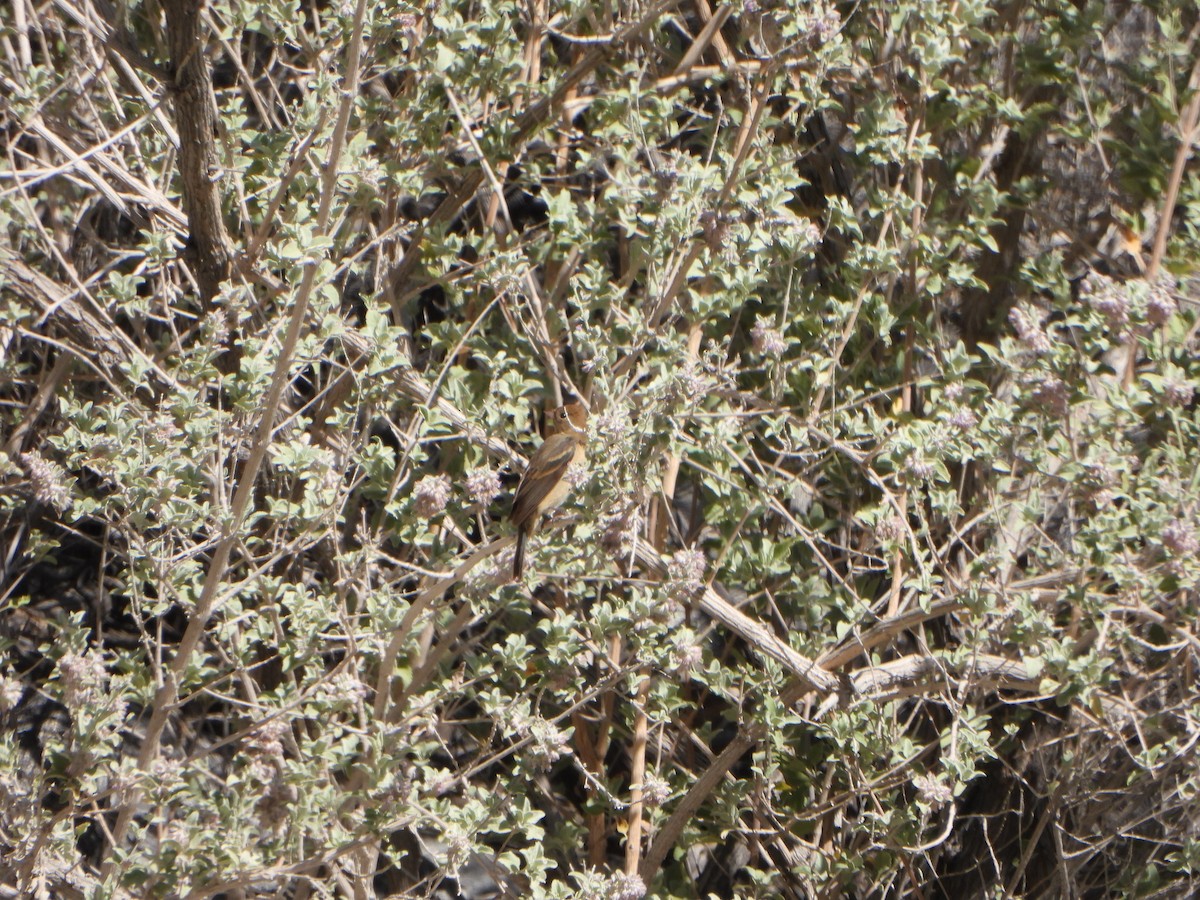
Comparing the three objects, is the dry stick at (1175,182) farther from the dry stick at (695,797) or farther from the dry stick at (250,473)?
the dry stick at (250,473)

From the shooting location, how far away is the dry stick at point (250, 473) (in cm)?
266

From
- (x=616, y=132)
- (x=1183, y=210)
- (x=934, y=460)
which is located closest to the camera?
(x=934, y=460)

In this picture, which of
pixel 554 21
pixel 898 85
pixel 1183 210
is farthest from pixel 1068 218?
pixel 554 21

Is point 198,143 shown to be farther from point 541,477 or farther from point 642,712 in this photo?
point 642,712

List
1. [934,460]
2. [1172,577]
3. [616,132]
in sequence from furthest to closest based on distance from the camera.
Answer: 1. [616,132]
2. [934,460]
3. [1172,577]

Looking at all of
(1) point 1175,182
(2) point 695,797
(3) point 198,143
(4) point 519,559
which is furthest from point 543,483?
(1) point 1175,182

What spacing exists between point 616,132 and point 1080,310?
1.47 meters

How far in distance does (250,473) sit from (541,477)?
0.86m

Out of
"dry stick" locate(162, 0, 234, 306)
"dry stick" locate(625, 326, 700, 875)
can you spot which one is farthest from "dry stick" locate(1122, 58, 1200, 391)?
"dry stick" locate(162, 0, 234, 306)

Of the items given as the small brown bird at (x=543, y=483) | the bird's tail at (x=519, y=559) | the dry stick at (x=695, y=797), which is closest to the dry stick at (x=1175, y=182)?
the dry stick at (x=695, y=797)

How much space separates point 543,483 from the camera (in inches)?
139

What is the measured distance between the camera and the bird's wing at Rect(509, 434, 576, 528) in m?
3.49

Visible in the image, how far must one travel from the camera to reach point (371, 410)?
397 centimetres

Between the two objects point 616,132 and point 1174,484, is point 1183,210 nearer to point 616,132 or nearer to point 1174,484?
point 1174,484
